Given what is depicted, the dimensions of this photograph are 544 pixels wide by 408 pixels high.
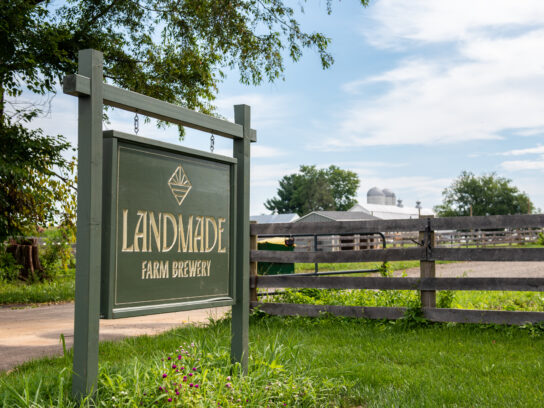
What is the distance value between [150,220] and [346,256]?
4.64 m

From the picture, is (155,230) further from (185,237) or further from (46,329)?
(46,329)

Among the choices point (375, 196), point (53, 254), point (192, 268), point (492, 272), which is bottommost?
point (492, 272)

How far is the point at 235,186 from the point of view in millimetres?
5242

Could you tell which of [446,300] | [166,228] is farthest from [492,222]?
[166,228]

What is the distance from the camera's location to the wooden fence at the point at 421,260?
762 centimetres

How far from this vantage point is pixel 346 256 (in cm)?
845

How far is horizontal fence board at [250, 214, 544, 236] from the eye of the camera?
7.74 metres

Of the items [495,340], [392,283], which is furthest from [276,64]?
[495,340]

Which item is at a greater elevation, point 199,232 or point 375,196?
point 375,196

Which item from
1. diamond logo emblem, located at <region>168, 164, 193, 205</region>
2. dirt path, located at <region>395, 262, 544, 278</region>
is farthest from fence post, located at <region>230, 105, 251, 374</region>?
dirt path, located at <region>395, 262, 544, 278</region>

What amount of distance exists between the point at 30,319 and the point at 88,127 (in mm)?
7897

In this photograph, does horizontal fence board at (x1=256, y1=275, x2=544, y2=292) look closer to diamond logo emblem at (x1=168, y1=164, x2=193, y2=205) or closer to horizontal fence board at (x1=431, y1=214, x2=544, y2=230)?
horizontal fence board at (x1=431, y1=214, x2=544, y2=230)

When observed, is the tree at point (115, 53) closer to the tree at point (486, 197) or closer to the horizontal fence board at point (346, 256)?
the horizontal fence board at point (346, 256)

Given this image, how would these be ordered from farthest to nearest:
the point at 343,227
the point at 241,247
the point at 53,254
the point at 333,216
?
the point at 333,216, the point at 53,254, the point at 343,227, the point at 241,247
